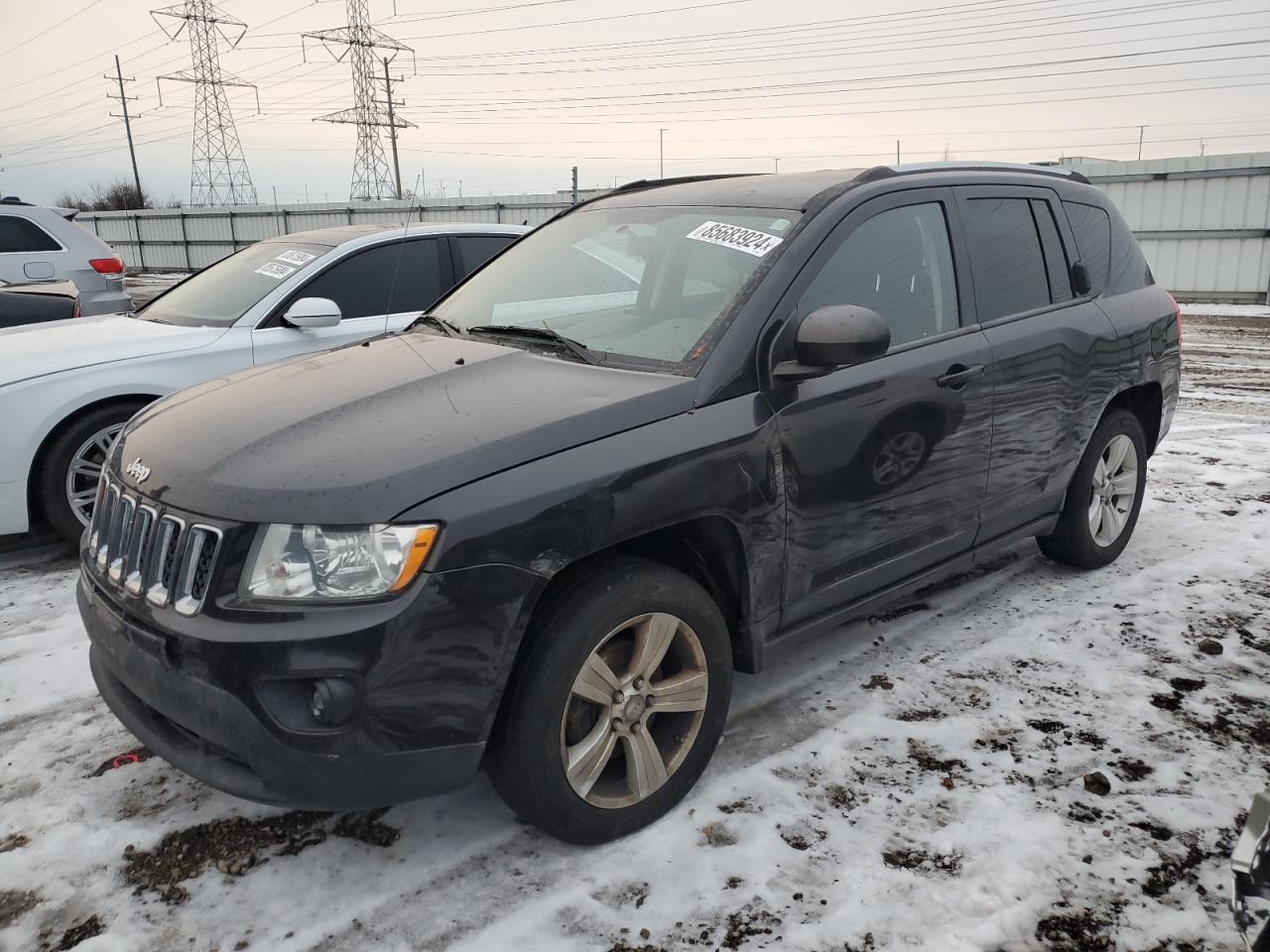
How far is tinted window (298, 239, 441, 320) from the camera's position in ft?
18.3

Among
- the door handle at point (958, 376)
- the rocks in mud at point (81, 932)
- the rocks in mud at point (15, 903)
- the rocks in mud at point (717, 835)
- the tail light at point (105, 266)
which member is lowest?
the rocks in mud at point (717, 835)

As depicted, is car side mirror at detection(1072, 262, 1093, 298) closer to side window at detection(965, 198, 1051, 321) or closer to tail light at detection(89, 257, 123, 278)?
side window at detection(965, 198, 1051, 321)

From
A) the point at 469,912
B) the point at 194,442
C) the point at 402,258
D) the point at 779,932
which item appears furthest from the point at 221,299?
the point at 779,932

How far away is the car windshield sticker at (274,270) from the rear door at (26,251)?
4.77 m

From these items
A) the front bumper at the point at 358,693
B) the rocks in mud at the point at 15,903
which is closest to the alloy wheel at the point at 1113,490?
the front bumper at the point at 358,693

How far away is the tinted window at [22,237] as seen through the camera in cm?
902

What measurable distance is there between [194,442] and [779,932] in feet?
6.49

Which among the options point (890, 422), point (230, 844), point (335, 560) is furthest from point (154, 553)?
point (890, 422)

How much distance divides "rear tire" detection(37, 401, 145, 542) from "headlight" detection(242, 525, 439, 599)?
121 inches

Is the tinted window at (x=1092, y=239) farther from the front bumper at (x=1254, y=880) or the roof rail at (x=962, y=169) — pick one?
the front bumper at (x=1254, y=880)

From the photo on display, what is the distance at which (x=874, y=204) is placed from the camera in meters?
3.27

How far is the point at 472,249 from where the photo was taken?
6086mm

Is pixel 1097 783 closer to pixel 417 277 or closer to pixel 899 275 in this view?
pixel 899 275

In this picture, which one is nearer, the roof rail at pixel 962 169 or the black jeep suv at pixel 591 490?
the black jeep suv at pixel 591 490
